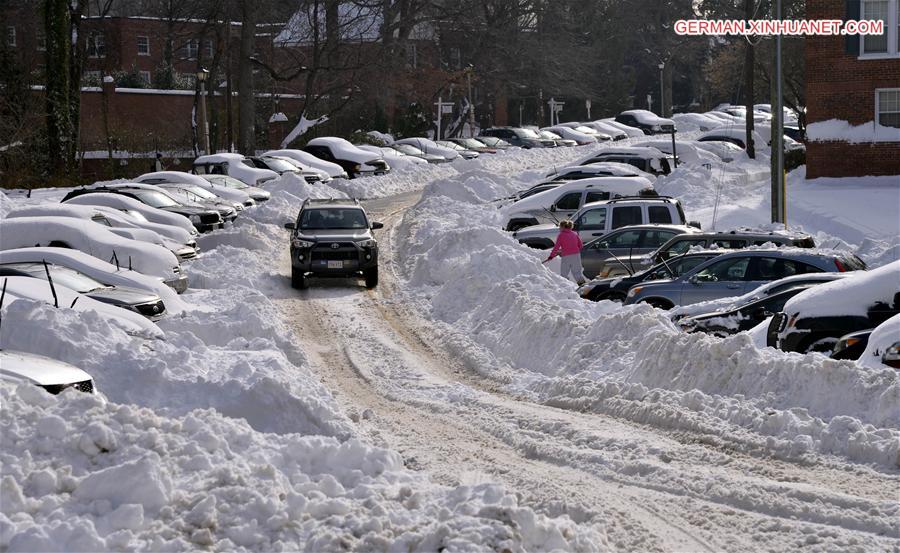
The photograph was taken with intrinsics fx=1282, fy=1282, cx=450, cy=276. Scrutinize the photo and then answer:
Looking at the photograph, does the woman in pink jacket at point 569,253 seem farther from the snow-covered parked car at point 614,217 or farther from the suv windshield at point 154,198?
the suv windshield at point 154,198

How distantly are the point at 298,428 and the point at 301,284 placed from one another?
13106 mm

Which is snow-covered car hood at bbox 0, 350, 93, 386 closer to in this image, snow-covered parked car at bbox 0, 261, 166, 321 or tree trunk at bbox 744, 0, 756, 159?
snow-covered parked car at bbox 0, 261, 166, 321

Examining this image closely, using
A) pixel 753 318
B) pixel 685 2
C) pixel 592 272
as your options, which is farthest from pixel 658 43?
pixel 753 318

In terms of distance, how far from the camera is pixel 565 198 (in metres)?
31.1

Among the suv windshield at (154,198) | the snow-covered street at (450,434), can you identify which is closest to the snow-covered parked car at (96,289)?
the snow-covered street at (450,434)

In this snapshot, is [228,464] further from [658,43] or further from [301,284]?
[658,43]

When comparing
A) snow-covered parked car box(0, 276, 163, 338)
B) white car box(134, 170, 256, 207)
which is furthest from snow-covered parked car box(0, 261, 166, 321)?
white car box(134, 170, 256, 207)

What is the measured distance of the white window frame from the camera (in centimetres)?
3838

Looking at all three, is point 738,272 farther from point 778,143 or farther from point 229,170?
point 229,170

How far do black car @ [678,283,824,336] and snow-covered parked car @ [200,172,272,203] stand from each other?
24131 millimetres

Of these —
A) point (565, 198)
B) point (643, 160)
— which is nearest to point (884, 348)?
point (565, 198)

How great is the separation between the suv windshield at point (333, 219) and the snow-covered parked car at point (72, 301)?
9151 millimetres

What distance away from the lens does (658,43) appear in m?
90.3

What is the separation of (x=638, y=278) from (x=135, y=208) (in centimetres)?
1417
